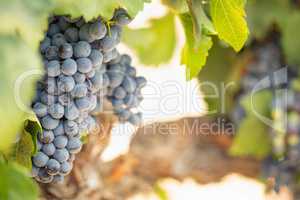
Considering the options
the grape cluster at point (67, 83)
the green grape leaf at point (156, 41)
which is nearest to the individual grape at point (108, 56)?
the grape cluster at point (67, 83)

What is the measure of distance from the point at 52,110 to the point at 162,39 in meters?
0.75

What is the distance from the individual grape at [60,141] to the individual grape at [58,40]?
12 cm

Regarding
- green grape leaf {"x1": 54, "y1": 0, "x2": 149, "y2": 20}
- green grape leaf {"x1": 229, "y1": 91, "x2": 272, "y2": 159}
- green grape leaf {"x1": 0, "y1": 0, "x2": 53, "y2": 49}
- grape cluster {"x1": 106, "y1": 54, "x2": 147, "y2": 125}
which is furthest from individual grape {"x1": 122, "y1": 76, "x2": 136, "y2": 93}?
green grape leaf {"x1": 229, "y1": 91, "x2": 272, "y2": 159}

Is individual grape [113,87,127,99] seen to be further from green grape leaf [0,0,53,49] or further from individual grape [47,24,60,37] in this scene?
green grape leaf [0,0,53,49]

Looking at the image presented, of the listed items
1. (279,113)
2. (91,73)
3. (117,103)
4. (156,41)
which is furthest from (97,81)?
(279,113)

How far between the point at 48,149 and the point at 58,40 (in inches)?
5.3

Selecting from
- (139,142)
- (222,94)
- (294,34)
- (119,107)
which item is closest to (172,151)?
(139,142)

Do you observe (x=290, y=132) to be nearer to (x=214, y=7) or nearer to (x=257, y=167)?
(x=257, y=167)

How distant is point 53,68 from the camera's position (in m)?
0.77

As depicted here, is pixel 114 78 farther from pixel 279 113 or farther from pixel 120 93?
pixel 279 113

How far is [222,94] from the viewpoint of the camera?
1.76m

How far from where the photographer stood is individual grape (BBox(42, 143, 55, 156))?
787mm

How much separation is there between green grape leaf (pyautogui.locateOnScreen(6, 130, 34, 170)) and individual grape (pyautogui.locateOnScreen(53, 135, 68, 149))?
0.16 ft

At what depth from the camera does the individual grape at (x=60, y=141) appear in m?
0.79
